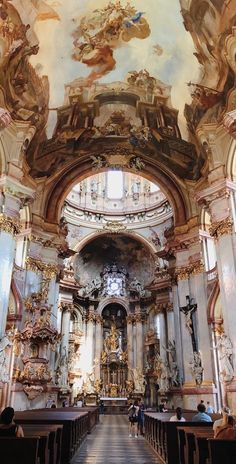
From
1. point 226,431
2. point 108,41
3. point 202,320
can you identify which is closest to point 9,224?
point 108,41

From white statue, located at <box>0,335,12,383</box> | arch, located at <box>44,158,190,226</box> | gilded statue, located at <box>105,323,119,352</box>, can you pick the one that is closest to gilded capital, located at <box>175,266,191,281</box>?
arch, located at <box>44,158,190,226</box>

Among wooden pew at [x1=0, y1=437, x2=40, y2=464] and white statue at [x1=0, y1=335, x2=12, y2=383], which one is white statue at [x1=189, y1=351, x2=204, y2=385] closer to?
white statue at [x1=0, y1=335, x2=12, y2=383]

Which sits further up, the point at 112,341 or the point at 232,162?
the point at 232,162

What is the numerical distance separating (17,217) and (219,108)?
8517 mm

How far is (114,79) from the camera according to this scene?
16469 mm

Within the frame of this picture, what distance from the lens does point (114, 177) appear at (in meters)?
32.3

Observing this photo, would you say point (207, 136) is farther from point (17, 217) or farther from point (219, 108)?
point (17, 217)

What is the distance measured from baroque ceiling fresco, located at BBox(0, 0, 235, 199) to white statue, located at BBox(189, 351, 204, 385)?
8211 mm

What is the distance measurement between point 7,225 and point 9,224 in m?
0.09

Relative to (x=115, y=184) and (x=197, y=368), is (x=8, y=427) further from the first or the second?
(x=115, y=184)

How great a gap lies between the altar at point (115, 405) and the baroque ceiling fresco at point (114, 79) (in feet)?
52.7

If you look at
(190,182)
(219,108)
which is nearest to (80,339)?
(190,182)

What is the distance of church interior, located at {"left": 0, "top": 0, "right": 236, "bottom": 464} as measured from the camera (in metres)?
12.9

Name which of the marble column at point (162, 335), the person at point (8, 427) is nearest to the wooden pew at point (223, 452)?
the person at point (8, 427)
